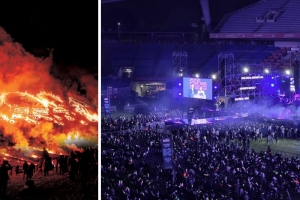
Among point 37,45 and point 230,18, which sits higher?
point 230,18

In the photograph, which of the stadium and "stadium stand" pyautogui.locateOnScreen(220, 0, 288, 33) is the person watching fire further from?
"stadium stand" pyautogui.locateOnScreen(220, 0, 288, 33)

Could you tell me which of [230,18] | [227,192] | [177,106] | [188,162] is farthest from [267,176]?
[230,18]

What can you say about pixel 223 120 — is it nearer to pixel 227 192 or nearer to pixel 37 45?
pixel 227 192

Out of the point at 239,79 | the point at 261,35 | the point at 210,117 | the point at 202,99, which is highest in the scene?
the point at 261,35

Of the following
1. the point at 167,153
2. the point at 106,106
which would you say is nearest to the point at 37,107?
the point at 106,106

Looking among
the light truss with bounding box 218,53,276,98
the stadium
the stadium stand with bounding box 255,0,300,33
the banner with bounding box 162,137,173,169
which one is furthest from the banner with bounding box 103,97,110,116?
the stadium stand with bounding box 255,0,300,33

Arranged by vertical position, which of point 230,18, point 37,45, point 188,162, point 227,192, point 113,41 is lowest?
point 227,192

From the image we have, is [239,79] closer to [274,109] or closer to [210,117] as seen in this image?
[210,117]
